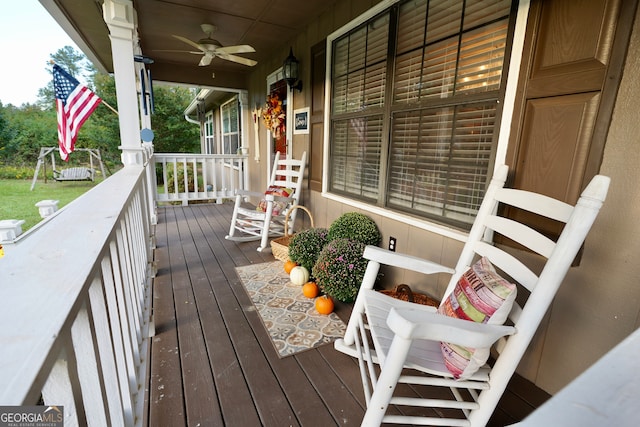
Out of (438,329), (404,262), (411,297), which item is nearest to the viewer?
(438,329)

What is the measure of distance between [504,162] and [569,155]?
0.29 m

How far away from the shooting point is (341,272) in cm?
215

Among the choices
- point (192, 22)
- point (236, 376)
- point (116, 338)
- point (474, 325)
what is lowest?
point (236, 376)

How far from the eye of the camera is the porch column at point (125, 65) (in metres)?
2.31

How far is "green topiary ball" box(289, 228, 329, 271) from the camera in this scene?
2.62 metres

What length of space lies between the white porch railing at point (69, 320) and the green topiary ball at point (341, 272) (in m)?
1.26

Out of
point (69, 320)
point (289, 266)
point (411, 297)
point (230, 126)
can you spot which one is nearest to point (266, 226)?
point (289, 266)

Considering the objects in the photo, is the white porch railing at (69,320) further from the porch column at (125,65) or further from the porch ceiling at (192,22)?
the porch ceiling at (192,22)

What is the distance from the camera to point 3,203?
877cm

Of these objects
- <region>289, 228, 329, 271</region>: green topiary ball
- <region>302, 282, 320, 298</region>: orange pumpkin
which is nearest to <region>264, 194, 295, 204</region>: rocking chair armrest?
<region>289, 228, 329, 271</region>: green topiary ball

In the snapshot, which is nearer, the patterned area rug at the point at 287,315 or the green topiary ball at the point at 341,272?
the patterned area rug at the point at 287,315

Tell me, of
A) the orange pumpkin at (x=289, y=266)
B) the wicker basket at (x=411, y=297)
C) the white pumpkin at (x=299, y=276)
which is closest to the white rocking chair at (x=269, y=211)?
the orange pumpkin at (x=289, y=266)

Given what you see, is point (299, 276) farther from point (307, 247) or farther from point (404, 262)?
point (404, 262)

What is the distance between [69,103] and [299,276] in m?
3.24
